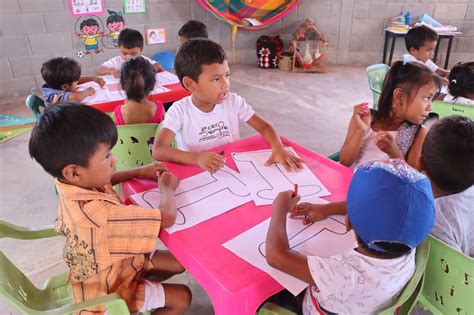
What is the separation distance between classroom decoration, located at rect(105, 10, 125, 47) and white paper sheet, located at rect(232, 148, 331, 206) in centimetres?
387

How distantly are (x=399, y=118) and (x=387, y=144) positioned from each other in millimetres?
252

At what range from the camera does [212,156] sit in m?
1.40

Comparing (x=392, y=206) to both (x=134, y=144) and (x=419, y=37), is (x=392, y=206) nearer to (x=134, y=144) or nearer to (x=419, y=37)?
(x=134, y=144)

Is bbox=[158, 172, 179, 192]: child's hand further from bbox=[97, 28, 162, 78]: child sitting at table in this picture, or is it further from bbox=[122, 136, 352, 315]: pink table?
bbox=[97, 28, 162, 78]: child sitting at table

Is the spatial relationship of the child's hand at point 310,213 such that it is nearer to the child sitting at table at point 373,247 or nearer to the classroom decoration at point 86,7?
the child sitting at table at point 373,247

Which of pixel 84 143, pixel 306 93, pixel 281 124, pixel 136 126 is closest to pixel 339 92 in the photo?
pixel 306 93

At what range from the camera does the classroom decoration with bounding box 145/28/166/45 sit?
5066mm

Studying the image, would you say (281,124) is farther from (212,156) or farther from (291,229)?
(291,229)

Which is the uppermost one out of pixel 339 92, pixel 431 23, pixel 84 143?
pixel 84 143

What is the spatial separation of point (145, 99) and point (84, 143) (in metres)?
1.02

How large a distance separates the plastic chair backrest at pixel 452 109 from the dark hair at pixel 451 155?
3.30 ft

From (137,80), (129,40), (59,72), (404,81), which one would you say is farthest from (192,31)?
(404,81)

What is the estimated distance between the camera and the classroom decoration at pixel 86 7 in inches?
175

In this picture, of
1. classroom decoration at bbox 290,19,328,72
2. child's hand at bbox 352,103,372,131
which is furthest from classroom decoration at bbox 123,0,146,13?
child's hand at bbox 352,103,372,131
